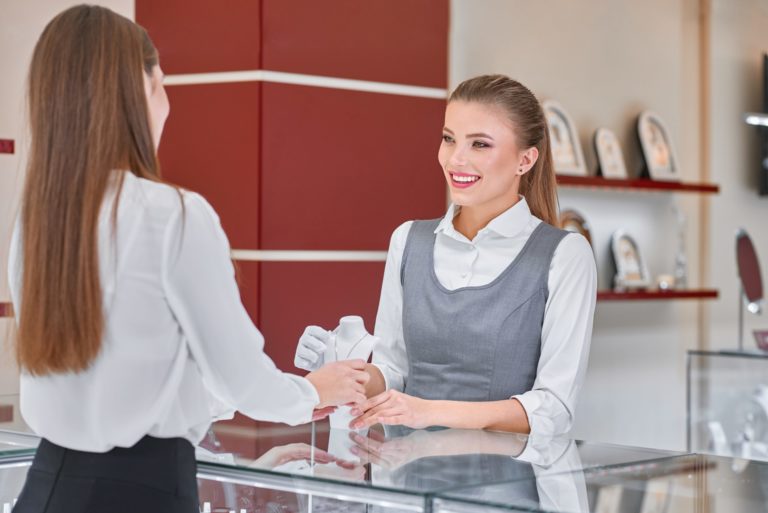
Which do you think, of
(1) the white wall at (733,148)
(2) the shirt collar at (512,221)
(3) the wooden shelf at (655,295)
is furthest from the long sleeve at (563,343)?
(1) the white wall at (733,148)

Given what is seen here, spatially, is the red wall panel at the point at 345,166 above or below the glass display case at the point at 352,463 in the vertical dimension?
above

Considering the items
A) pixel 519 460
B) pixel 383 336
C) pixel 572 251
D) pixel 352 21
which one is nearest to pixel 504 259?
pixel 572 251

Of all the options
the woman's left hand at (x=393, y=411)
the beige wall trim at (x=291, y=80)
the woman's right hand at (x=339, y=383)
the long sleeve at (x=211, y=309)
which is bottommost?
the woman's left hand at (x=393, y=411)

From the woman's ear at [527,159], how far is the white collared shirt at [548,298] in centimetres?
7

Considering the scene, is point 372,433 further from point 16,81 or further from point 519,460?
point 16,81

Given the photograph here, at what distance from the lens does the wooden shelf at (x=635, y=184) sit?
5137mm

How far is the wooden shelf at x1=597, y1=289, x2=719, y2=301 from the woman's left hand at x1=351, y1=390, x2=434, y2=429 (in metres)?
3.08

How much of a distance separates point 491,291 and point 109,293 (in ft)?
3.72

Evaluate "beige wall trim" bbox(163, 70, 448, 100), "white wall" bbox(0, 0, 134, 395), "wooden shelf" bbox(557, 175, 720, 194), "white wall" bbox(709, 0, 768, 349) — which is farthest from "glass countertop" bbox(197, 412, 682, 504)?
"white wall" bbox(709, 0, 768, 349)

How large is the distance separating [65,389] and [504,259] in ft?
3.99

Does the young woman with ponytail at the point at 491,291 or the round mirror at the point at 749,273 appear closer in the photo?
the young woman with ponytail at the point at 491,291

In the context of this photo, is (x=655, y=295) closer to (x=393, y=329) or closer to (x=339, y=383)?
(x=393, y=329)

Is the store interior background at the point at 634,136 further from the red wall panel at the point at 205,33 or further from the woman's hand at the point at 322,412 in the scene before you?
the woman's hand at the point at 322,412

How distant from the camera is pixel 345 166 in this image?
13.4ft
